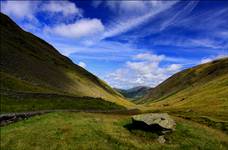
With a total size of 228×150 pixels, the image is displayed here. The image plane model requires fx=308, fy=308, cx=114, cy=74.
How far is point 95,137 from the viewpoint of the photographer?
36656 millimetres

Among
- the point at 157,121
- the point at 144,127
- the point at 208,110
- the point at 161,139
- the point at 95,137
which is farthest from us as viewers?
the point at 208,110

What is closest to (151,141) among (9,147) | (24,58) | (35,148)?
(35,148)

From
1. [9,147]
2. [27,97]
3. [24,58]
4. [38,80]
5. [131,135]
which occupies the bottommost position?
[9,147]

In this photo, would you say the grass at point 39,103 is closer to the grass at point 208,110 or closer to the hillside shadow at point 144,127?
the grass at point 208,110

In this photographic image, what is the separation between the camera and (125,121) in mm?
44844

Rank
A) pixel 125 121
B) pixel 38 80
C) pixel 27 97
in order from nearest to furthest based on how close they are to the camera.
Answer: pixel 125 121 < pixel 27 97 < pixel 38 80

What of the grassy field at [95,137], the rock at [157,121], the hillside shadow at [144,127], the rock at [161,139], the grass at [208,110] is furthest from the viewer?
the grass at [208,110]

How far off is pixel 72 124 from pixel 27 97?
132ft

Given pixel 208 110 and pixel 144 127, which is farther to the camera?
pixel 208 110

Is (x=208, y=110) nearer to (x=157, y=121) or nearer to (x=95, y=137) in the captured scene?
(x=157, y=121)

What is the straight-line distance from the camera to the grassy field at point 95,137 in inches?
1404

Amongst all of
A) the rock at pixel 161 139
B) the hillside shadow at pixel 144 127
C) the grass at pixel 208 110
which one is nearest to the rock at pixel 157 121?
the hillside shadow at pixel 144 127

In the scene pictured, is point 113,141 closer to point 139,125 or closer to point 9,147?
point 139,125

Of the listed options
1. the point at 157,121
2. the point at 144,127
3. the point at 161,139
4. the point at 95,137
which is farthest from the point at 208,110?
the point at 95,137
